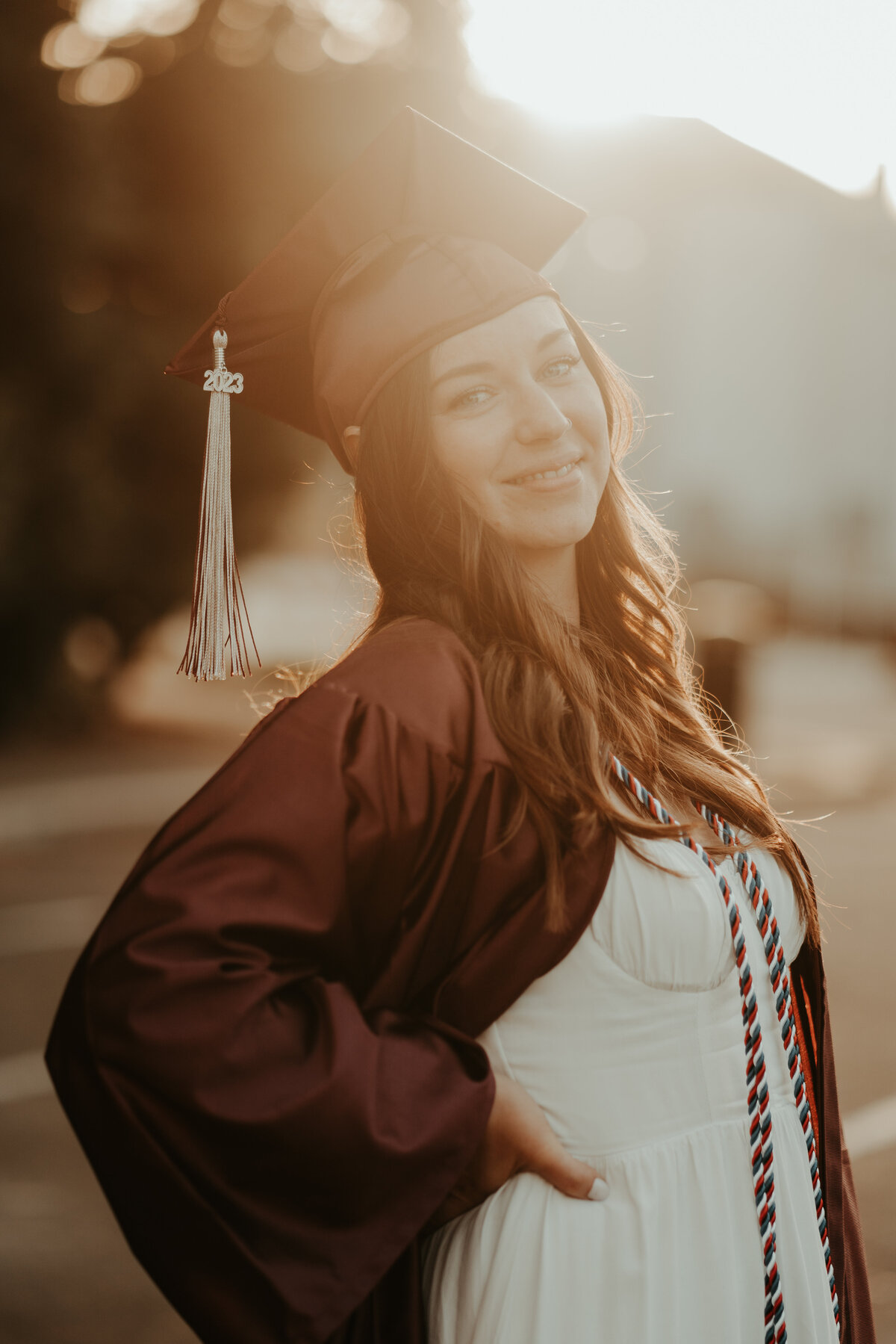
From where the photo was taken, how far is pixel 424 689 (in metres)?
1.44

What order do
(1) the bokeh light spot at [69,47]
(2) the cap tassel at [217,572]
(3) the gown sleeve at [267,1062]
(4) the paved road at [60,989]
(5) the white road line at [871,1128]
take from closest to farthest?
(3) the gown sleeve at [267,1062], (2) the cap tassel at [217,572], (4) the paved road at [60,989], (5) the white road line at [871,1128], (1) the bokeh light spot at [69,47]

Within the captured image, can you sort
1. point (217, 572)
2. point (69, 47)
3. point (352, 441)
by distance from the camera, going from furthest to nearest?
point (69, 47) < point (217, 572) < point (352, 441)

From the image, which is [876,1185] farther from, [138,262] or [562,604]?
[138,262]

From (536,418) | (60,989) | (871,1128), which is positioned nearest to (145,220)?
(60,989)

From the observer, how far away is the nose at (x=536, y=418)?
161 centimetres

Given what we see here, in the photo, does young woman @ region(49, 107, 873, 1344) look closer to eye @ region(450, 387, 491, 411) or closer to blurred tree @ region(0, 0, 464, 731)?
eye @ region(450, 387, 491, 411)

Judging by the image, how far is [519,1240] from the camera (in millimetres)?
1446

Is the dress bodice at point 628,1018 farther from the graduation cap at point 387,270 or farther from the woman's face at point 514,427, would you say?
the graduation cap at point 387,270

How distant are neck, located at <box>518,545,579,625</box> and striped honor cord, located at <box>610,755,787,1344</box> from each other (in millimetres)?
321

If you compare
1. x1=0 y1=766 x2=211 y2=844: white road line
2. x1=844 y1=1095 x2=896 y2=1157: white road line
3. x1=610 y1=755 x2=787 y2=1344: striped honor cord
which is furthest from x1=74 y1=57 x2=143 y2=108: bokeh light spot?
x1=610 y1=755 x2=787 y2=1344: striped honor cord

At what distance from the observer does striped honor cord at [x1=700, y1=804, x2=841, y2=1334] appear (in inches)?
61.7

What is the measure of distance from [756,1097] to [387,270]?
1260mm

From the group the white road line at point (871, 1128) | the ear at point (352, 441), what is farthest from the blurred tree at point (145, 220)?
the ear at point (352, 441)

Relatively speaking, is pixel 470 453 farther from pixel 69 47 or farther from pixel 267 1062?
pixel 69 47
